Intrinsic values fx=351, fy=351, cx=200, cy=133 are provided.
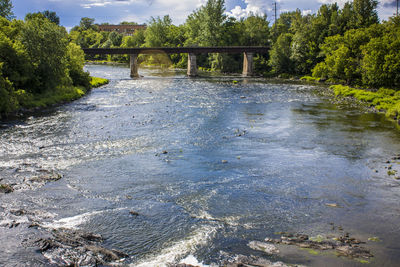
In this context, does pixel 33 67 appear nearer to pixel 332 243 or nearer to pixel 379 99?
pixel 332 243

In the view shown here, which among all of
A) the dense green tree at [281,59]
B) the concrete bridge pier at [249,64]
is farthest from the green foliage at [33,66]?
the dense green tree at [281,59]

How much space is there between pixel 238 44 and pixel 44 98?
291 ft

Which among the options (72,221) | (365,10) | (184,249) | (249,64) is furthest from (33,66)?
(365,10)

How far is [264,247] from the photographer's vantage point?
1479cm

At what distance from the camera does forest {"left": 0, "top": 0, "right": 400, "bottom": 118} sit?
50844mm

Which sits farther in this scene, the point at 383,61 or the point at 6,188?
the point at 383,61

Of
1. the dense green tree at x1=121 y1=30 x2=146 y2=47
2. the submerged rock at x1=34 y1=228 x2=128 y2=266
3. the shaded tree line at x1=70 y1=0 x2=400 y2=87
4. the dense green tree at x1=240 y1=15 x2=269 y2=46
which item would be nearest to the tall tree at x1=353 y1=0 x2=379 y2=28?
the shaded tree line at x1=70 y1=0 x2=400 y2=87

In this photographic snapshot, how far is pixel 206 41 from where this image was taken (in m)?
124

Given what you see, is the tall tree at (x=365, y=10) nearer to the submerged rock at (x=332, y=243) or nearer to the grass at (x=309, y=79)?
the grass at (x=309, y=79)

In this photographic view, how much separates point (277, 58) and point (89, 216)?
92.4 meters

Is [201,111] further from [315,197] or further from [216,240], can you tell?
[216,240]

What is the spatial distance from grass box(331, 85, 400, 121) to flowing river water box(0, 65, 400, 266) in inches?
112

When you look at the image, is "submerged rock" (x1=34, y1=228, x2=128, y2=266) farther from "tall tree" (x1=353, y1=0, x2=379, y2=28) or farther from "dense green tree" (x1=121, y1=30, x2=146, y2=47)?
"dense green tree" (x1=121, y1=30, x2=146, y2=47)

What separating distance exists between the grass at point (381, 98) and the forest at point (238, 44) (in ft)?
14.9
